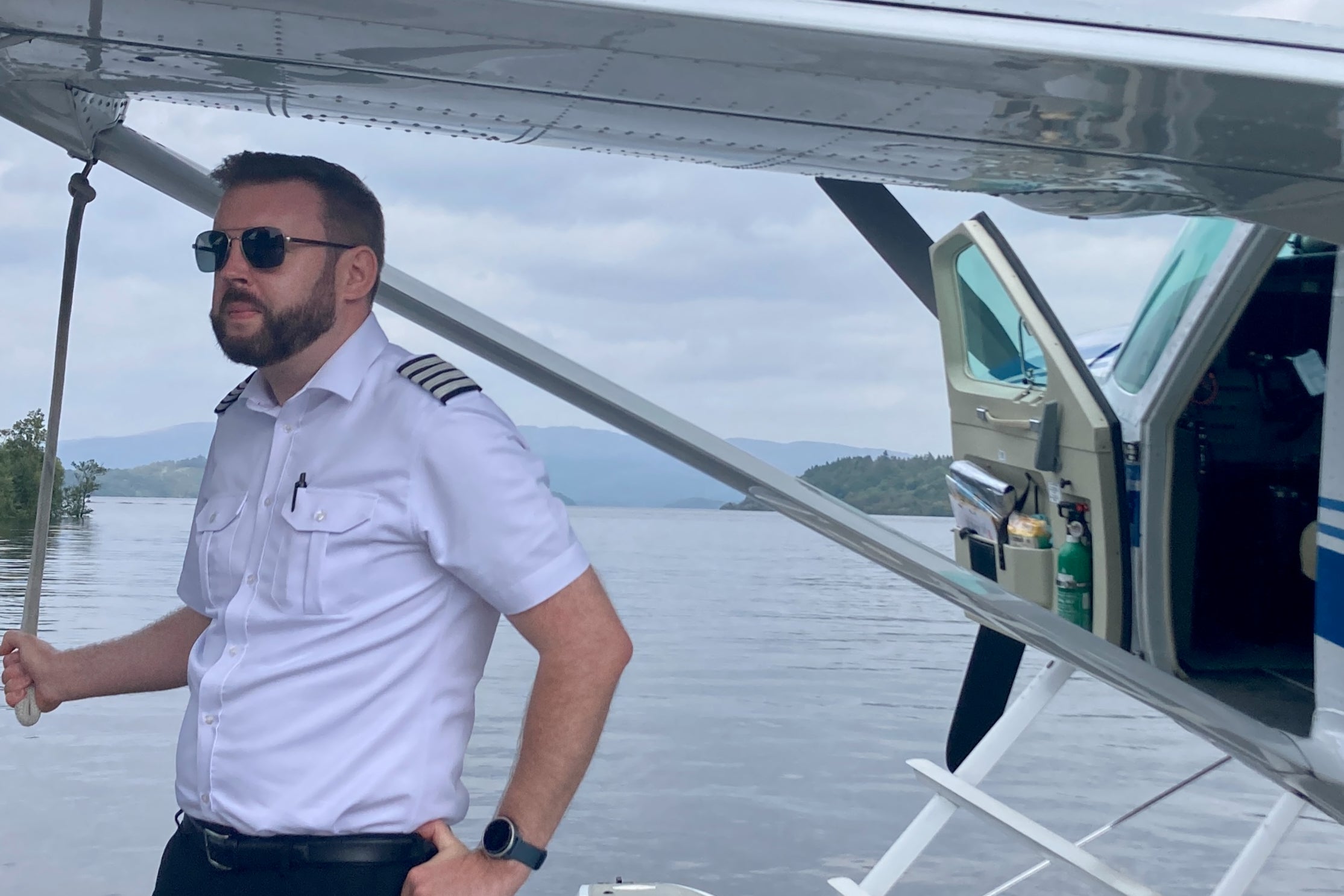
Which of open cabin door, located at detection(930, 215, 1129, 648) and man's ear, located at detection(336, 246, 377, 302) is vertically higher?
man's ear, located at detection(336, 246, 377, 302)

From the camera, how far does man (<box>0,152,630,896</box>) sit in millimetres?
1324

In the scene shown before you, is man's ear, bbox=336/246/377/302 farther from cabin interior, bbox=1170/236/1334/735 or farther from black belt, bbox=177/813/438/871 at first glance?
cabin interior, bbox=1170/236/1334/735

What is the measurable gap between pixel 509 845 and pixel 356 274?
741 millimetres

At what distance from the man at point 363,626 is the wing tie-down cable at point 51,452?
34 centimetres

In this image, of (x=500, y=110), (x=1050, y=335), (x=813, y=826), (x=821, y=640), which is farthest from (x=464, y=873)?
(x=821, y=640)

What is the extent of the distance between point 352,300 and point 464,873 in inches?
28.5

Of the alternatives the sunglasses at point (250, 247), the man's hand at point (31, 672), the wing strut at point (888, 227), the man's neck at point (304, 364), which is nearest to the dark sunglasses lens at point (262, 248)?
the sunglasses at point (250, 247)

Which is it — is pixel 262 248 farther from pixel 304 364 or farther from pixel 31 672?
pixel 31 672

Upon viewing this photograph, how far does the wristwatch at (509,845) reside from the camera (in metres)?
1.30

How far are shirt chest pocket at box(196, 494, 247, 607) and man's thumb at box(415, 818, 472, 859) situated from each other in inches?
14.7

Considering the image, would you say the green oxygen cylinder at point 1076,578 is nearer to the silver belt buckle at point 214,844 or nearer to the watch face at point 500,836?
the watch face at point 500,836

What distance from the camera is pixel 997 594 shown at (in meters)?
2.28

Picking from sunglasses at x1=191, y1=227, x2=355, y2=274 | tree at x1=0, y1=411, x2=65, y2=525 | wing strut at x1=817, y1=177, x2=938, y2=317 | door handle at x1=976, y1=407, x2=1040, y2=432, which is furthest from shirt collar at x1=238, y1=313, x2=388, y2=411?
tree at x1=0, y1=411, x2=65, y2=525

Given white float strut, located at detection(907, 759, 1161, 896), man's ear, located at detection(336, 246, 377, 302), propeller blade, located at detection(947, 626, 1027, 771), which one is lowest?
white float strut, located at detection(907, 759, 1161, 896)
